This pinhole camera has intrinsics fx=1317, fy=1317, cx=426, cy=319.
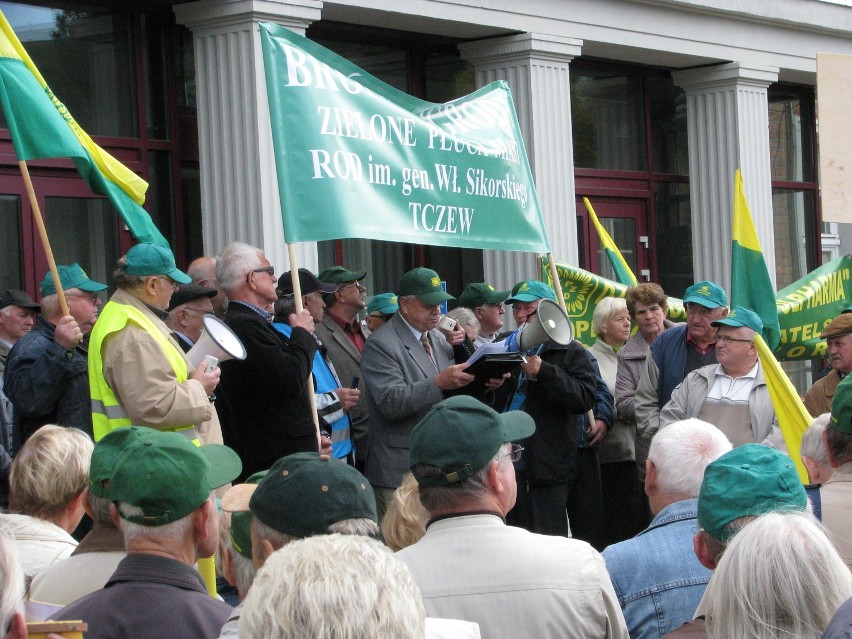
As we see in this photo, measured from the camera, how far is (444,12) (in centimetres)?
1080

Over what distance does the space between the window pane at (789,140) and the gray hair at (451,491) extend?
1217 cm

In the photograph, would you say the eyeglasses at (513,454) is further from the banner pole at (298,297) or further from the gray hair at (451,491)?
the banner pole at (298,297)

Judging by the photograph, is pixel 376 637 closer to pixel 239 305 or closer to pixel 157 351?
pixel 157 351

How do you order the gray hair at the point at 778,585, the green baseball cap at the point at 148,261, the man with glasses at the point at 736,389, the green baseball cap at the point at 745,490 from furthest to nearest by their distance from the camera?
the man with glasses at the point at 736,389, the green baseball cap at the point at 148,261, the green baseball cap at the point at 745,490, the gray hair at the point at 778,585

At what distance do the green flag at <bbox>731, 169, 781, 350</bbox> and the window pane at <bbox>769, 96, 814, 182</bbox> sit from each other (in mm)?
7009

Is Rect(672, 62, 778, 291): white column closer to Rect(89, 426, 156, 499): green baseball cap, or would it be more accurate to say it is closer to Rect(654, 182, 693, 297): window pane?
Rect(654, 182, 693, 297): window pane

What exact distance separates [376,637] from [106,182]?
16.9 feet

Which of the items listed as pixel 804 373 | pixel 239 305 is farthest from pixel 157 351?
pixel 804 373

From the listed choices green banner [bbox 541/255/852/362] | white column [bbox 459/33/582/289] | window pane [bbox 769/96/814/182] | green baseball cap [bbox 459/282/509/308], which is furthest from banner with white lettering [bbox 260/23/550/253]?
window pane [bbox 769/96/814/182]

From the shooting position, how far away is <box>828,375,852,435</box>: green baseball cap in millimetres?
4516

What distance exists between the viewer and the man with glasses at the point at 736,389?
22.6ft

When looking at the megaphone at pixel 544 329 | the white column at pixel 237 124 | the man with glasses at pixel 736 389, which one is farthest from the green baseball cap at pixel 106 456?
the white column at pixel 237 124

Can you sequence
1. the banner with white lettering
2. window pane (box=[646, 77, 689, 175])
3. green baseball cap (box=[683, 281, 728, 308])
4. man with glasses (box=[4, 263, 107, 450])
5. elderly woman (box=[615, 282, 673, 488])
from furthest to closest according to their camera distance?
window pane (box=[646, 77, 689, 175]) < elderly woman (box=[615, 282, 673, 488]) < green baseball cap (box=[683, 281, 728, 308]) < the banner with white lettering < man with glasses (box=[4, 263, 107, 450])

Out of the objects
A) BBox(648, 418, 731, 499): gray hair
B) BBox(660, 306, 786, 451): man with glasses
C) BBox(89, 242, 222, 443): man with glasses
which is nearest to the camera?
BBox(648, 418, 731, 499): gray hair
